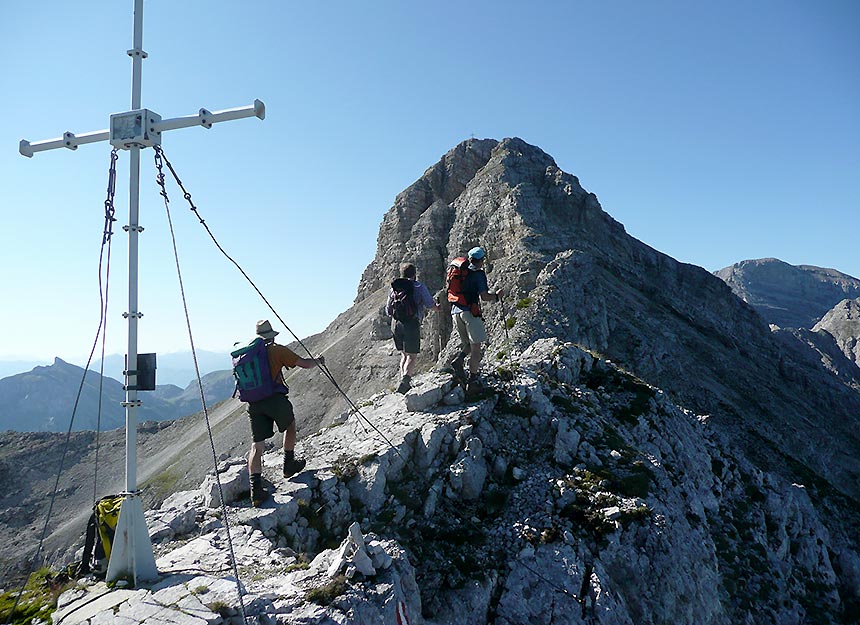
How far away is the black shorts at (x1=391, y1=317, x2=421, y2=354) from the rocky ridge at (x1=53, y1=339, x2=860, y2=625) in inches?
48.1

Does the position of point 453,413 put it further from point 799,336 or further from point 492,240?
point 799,336

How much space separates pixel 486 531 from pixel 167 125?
9.24 metres

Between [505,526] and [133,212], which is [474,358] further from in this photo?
[133,212]

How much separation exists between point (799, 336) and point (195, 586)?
18869 centimetres

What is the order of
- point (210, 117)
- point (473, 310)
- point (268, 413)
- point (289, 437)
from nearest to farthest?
point (210, 117) < point (268, 413) < point (289, 437) < point (473, 310)

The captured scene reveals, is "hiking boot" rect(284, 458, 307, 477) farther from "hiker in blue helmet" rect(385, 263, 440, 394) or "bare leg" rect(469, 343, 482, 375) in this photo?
"bare leg" rect(469, 343, 482, 375)

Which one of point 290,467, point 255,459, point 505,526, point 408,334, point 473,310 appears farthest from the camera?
point 408,334

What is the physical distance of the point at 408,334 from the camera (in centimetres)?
1294

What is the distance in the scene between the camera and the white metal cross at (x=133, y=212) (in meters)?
7.21

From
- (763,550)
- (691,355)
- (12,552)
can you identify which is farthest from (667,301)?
(12,552)

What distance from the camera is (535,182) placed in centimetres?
8381

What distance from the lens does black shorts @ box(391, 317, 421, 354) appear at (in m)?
12.9

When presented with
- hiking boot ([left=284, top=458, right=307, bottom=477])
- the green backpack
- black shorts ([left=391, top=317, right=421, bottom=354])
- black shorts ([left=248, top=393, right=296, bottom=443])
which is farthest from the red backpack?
the green backpack

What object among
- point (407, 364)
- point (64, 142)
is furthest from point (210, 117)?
point (407, 364)
